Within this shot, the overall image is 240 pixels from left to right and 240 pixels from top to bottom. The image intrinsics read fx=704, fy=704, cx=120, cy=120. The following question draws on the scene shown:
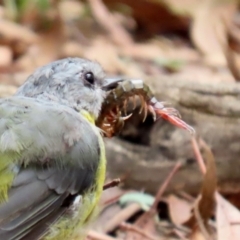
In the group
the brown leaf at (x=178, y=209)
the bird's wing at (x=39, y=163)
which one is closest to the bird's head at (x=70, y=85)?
the bird's wing at (x=39, y=163)

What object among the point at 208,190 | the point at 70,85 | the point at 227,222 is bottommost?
the point at 227,222

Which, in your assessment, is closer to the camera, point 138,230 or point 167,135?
point 138,230

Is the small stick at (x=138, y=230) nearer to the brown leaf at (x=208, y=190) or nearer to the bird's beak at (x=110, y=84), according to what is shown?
the brown leaf at (x=208, y=190)

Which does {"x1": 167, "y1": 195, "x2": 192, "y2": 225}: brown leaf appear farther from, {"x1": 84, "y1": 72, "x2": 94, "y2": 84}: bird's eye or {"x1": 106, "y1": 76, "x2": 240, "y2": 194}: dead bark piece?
{"x1": 84, "y1": 72, "x2": 94, "y2": 84}: bird's eye

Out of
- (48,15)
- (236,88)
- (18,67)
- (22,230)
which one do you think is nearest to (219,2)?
(48,15)

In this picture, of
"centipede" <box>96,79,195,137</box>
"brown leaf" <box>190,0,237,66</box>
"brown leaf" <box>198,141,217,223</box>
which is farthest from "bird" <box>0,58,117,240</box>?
"brown leaf" <box>190,0,237,66</box>

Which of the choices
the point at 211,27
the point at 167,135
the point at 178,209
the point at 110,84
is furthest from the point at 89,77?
the point at 211,27

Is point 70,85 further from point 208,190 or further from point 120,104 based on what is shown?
point 208,190
